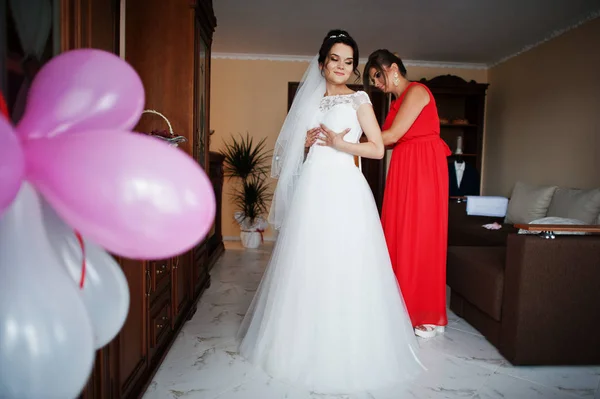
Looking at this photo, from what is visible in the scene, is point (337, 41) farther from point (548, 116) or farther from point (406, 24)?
point (548, 116)

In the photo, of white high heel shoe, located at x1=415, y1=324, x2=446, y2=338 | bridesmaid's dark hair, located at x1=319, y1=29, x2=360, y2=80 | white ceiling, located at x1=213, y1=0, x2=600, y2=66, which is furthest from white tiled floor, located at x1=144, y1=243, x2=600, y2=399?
white ceiling, located at x1=213, y1=0, x2=600, y2=66

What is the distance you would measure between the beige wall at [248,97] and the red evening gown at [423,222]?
352 centimetres

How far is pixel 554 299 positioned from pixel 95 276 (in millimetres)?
2085

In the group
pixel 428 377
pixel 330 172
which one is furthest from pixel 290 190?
pixel 428 377

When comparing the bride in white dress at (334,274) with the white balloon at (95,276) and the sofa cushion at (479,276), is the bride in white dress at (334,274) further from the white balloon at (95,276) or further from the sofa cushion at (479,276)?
the white balloon at (95,276)

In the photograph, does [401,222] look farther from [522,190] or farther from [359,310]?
A: [522,190]

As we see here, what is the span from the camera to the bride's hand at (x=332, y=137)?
6.53 ft

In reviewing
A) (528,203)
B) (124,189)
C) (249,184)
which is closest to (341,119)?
(124,189)

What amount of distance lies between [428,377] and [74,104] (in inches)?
74.7

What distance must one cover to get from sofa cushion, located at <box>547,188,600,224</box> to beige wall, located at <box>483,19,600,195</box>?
1.21 feet

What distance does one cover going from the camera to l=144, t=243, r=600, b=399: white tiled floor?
1.84 metres

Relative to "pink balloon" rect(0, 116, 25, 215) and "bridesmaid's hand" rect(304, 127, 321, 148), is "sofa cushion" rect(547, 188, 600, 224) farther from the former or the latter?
"pink balloon" rect(0, 116, 25, 215)

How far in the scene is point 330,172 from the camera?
2012 mm

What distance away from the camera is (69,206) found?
64cm
